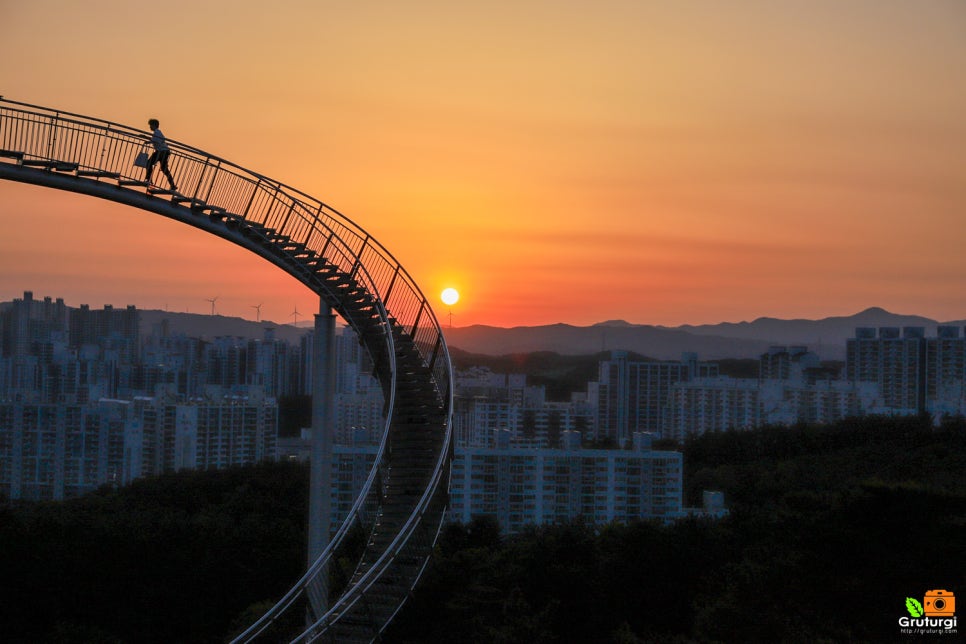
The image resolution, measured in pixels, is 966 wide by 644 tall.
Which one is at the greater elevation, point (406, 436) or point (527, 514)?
point (406, 436)

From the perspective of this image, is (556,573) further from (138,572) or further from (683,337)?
(683,337)

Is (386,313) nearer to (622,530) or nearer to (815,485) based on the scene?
(622,530)

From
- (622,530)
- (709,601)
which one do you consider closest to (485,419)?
(622,530)

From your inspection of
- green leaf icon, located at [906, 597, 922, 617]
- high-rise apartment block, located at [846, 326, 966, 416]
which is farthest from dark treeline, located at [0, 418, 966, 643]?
high-rise apartment block, located at [846, 326, 966, 416]

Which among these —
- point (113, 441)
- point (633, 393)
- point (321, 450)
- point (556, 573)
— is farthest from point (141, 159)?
point (633, 393)

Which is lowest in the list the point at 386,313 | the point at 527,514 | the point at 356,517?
the point at 527,514

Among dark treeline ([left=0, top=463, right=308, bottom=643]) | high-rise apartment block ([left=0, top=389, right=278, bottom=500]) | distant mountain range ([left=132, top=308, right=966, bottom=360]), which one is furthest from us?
distant mountain range ([left=132, top=308, right=966, bottom=360])

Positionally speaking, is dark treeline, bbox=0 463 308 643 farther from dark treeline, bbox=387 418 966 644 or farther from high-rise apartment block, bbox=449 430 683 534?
high-rise apartment block, bbox=449 430 683 534
